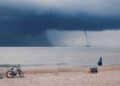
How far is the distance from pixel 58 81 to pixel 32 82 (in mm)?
1179

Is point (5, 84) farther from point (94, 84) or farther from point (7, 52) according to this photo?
point (7, 52)

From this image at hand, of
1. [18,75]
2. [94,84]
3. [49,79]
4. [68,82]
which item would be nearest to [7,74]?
[18,75]

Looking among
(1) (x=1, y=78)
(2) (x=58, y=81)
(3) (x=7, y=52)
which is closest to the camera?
(2) (x=58, y=81)

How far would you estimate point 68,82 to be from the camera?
17672mm

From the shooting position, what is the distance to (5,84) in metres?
17.0

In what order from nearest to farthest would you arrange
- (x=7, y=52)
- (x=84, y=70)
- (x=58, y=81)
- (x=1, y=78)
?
(x=58, y=81), (x=1, y=78), (x=84, y=70), (x=7, y=52)

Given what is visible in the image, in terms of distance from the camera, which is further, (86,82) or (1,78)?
(1,78)

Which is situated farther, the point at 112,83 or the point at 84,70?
the point at 84,70

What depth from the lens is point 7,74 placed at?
1989 cm

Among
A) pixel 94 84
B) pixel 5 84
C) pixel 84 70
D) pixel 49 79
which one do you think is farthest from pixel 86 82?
pixel 84 70

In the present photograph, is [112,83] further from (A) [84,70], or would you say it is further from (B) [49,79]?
(A) [84,70]

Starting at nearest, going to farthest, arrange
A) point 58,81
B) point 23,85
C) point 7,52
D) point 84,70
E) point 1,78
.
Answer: point 23,85, point 58,81, point 1,78, point 84,70, point 7,52

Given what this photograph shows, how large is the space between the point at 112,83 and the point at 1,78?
5.32m

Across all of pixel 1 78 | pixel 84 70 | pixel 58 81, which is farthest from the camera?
pixel 84 70
